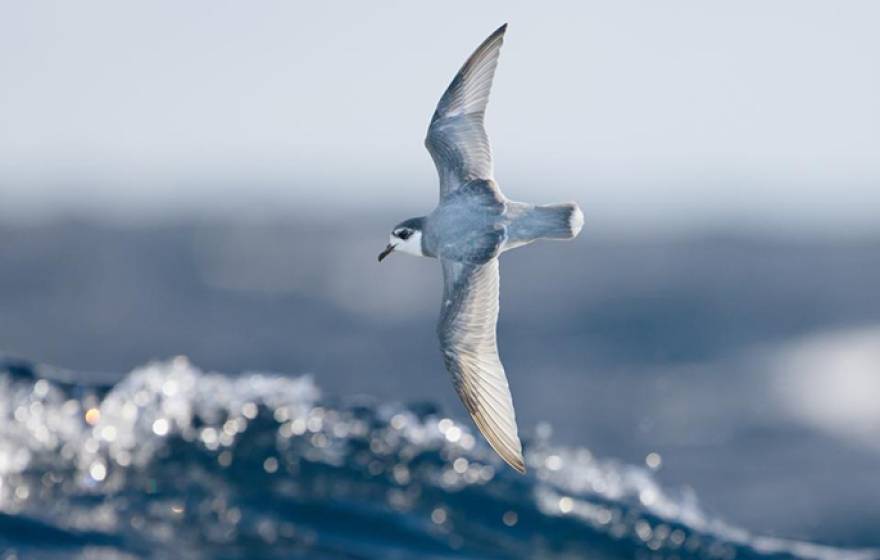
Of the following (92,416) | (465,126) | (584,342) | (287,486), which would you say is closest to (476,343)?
(465,126)

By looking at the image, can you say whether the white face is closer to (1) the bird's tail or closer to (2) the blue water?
(1) the bird's tail

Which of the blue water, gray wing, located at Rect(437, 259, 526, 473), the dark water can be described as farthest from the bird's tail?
the dark water

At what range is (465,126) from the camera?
1014 centimetres

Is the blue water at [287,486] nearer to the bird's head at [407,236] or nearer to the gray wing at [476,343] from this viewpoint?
the gray wing at [476,343]

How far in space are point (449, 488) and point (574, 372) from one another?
15.8m

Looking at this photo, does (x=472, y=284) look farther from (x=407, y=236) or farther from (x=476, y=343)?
(x=407, y=236)

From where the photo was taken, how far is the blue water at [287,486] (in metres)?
13.4

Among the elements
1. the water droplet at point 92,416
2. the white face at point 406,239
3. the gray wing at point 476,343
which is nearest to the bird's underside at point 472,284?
the gray wing at point 476,343

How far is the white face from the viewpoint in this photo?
9.41 m

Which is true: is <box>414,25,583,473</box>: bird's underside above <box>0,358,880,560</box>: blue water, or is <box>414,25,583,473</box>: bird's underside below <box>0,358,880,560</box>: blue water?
above

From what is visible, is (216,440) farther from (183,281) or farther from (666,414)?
(183,281)

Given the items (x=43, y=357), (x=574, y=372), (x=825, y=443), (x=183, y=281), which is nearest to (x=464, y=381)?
(x=825, y=443)

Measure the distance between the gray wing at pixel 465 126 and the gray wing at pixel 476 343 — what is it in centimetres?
64

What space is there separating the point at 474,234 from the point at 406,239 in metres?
0.44
